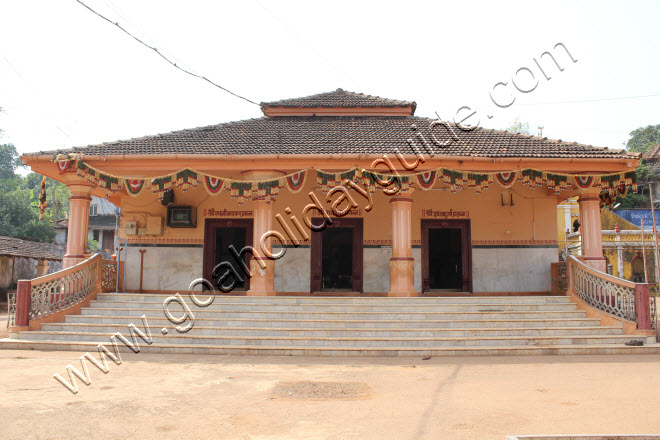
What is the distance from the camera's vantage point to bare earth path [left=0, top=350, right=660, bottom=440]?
4559 millimetres

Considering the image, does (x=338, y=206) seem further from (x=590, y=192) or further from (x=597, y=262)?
(x=597, y=262)

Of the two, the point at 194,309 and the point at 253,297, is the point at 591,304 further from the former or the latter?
the point at 194,309

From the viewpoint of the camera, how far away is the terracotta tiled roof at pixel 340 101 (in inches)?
629

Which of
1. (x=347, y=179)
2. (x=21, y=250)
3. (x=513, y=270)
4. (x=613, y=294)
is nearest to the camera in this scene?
(x=613, y=294)

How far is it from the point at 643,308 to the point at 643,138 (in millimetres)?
47341

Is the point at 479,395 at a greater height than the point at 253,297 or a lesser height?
lesser

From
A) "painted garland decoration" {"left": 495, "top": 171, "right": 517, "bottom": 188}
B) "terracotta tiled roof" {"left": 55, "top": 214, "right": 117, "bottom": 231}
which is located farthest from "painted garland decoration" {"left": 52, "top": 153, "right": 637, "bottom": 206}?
"terracotta tiled roof" {"left": 55, "top": 214, "right": 117, "bottom": 231}

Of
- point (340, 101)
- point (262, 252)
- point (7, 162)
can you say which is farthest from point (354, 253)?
point (7, 162)

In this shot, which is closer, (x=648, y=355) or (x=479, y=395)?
(x=479, y=395)

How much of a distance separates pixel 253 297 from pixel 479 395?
19.4ft

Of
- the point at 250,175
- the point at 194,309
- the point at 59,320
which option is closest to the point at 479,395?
the point at 194,309

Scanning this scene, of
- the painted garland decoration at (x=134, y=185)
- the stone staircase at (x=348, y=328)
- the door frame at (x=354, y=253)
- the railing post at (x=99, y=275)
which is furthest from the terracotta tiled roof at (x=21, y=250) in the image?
the door frame at (x=354, y=253)

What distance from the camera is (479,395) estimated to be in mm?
5828

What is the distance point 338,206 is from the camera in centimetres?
1350
